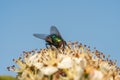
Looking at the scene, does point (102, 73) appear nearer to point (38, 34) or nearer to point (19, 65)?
point (19, 65)

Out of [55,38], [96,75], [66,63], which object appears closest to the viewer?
[96,75]

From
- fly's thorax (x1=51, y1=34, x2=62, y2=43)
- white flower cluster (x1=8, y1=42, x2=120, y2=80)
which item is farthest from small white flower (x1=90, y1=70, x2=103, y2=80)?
fly's thorax (x1=51, y1=34, x2=62, y2=43)

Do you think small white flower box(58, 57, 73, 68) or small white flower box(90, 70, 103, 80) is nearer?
small white flower box(90, 70, 103, 80)

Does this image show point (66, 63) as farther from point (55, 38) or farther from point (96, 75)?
point (55, 38)

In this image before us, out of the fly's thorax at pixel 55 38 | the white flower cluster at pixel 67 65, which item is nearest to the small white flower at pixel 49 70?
the white flower cluster at pixel 67 65

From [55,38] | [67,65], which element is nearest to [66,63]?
[67,65]

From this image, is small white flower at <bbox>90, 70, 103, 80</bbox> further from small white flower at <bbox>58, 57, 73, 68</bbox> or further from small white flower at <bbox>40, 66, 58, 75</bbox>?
small white flower at <bbox>40, 66, 58, 75</bbox>

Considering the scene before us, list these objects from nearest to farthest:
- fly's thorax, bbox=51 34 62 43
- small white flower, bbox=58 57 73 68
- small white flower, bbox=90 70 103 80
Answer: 1. small white flower, bbox=90 70 103 80
2. small white flower, bbox=58 57 73 68
3. fly's thorax, bbox=51 34 62 43

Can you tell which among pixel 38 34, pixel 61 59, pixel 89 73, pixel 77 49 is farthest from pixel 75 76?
pixel 38 34

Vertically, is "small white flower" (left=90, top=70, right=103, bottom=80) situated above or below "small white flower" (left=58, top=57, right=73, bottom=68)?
below

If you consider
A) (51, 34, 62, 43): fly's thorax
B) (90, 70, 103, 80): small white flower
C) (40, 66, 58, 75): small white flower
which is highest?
(51, 34, 62, 43): fly's thorax
